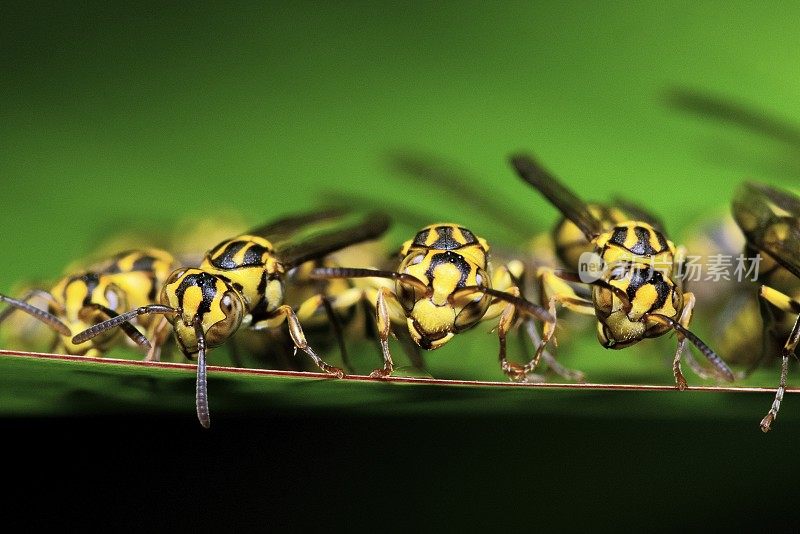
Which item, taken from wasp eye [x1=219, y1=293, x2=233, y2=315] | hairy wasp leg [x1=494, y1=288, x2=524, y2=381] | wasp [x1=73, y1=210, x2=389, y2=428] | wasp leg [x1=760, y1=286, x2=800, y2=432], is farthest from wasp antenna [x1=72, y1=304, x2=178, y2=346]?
wasp leg [x1=760, y1=286, x2=800, y2=432]

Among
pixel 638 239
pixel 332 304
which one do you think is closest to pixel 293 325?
pixel 332 304

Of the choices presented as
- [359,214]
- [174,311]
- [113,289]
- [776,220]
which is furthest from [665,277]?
[113,289]

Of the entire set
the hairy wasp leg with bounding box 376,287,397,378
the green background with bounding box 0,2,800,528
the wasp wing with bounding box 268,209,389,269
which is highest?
the green background with bounding box 0,2,800,528

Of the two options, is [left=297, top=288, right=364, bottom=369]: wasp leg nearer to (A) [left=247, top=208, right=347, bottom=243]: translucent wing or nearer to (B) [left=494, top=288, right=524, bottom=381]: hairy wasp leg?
(A) [left=247, top=208, right=347, bottom=243]: translucent wing

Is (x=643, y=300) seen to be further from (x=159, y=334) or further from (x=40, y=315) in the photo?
(x=40, y=315)

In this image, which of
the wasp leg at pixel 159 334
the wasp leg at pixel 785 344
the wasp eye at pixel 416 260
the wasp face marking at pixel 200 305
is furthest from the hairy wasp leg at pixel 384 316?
the wasp leg at pixel 785 344

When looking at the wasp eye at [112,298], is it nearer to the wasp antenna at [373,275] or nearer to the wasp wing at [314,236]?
the wasp wing at [314,236]

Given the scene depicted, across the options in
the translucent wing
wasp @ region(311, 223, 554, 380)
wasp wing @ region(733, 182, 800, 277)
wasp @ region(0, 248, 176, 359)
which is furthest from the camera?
the translucent wing

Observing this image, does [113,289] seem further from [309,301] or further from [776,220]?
[776,220]
